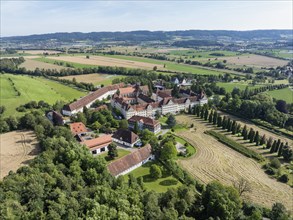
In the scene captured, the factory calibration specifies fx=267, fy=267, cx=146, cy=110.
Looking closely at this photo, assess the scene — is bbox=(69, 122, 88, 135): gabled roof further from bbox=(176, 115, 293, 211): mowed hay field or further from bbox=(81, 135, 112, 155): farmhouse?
bbox=(176, 115, 293, 211): mowed hay field

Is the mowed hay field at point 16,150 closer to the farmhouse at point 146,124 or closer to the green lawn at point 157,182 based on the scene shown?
the green lawn at point 157,182

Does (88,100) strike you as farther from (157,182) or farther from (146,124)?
(157,182)

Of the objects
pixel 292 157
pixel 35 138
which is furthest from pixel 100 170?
pixel 292 157

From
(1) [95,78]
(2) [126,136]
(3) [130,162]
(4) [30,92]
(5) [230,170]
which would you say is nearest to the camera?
(3) [130,162]

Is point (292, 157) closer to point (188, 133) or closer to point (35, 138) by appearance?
point (188, 133)

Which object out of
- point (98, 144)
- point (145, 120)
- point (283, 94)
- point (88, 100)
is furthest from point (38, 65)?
point (283, 94)

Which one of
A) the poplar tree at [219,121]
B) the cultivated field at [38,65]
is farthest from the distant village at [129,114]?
the cultivated field at [38,65]

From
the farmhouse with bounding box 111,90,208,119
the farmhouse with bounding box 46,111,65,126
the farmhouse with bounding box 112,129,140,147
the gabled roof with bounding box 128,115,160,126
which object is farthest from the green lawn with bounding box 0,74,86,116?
the farmhouse with bounding box 112,129,140,147
